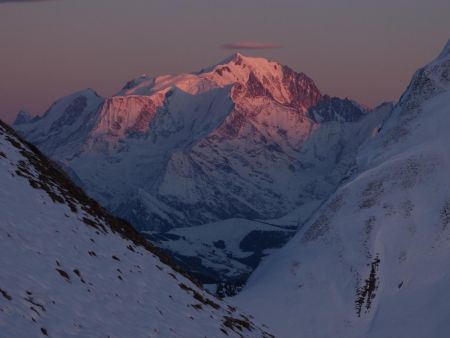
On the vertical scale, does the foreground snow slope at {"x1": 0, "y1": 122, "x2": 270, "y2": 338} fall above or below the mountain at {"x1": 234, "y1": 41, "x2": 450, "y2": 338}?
above

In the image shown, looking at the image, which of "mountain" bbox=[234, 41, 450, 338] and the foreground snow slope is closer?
the foreground snow slope

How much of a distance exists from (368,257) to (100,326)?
2290 inches

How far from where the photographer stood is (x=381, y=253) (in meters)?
82.1

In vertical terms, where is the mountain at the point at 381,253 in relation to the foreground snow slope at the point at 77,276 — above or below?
below

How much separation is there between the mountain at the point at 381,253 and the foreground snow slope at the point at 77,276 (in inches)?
1090

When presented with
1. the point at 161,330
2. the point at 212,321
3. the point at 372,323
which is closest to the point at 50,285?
the point at 161,330

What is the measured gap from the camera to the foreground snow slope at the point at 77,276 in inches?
976

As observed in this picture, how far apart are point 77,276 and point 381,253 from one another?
55.5 metres

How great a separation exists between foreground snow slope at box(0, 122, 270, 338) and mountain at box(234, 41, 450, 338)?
90.9 feet

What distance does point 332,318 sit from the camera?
7462cm

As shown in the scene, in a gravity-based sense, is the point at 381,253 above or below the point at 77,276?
below

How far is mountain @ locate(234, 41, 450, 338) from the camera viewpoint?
7262 centimetres

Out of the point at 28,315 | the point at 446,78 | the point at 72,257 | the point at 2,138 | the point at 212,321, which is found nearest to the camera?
the point at 28,315

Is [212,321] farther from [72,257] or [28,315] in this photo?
[28,315]
